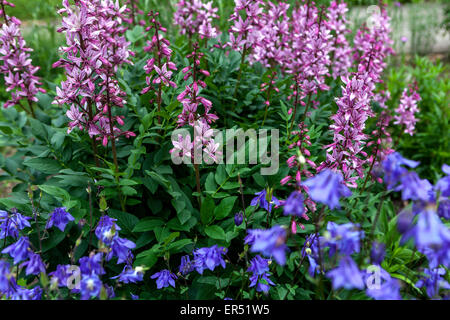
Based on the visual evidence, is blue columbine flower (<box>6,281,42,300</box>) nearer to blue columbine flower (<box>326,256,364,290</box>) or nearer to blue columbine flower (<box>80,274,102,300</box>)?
blue columbine flower (<box>80,274,102,300</box>)

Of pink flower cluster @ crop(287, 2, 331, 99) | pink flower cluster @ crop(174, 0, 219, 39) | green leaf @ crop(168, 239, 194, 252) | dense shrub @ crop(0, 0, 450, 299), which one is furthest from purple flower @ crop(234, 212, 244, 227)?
pink flower cluster @ crop(174, 0, 219, 39)

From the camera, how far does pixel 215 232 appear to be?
197 cm

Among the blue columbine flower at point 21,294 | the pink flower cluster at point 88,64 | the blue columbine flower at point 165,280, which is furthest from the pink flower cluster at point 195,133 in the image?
the blue columbine flower at point 21,294

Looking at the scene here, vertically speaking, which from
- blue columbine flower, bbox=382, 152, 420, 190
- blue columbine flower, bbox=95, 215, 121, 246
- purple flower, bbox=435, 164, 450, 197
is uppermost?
blue columbine flower, bbox=382, 152, 420, 190

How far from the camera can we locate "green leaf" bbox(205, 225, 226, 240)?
1932 millimetres

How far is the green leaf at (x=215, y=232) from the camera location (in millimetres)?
1932

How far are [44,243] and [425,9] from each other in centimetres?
909

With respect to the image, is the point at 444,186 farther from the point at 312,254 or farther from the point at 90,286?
the point at 90,286

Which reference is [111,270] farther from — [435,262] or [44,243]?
[435,262]

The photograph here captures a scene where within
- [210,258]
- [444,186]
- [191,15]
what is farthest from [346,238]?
[191,15]

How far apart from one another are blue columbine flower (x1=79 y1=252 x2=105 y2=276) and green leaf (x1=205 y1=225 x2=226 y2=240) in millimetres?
581

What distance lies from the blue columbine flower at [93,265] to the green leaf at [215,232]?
58 cm
